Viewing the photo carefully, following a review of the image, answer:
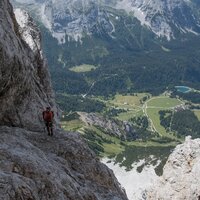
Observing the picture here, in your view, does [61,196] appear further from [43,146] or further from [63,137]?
[63,137]

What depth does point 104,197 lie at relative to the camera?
40750 mm

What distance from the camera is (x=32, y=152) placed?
3847 cm

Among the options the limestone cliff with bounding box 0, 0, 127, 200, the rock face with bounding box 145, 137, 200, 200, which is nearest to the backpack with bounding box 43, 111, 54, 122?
the limestone cliff with bounding box 0, 0, 127, 200

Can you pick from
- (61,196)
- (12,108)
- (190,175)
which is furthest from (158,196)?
(61,196)

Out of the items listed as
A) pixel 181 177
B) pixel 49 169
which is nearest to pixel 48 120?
pixel 49 169

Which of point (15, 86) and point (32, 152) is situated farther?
point (15, 86)

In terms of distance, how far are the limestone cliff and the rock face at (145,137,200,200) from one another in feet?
33.6

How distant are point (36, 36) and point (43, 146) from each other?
26755 mm

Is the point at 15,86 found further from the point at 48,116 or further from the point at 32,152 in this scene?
the point at 32,152

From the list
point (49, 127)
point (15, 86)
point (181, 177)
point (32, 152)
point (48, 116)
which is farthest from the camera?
point (181, 177)

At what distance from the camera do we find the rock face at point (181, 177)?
5497 centimetres

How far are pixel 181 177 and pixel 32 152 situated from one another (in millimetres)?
25150

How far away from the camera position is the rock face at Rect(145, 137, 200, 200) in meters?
55.0

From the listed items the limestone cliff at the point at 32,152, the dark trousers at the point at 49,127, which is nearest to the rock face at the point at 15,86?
the limestone cliff at the point at 32,152
